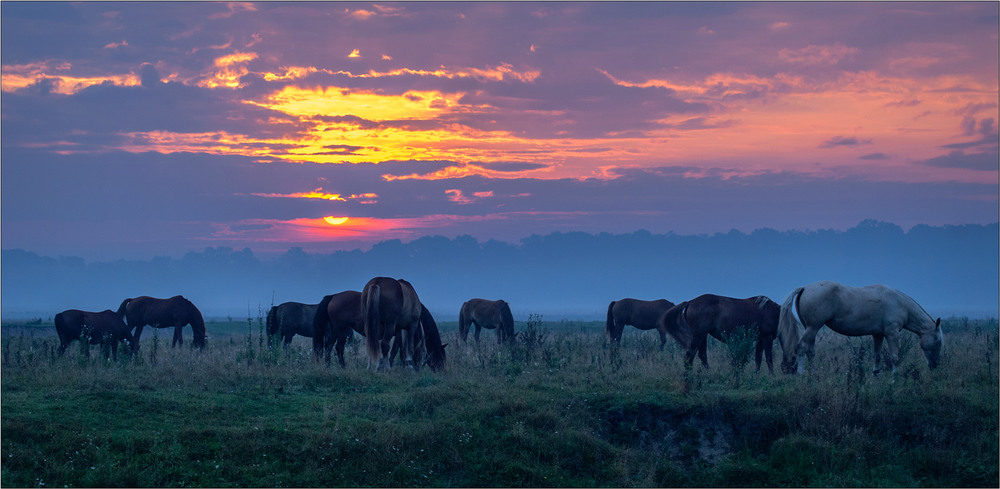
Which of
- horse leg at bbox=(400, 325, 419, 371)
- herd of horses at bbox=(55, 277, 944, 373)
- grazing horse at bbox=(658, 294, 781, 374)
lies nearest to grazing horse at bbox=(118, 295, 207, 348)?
herd of horses at bbox=(55, 277, 944, 373)

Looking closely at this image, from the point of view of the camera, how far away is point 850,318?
52.9 ft

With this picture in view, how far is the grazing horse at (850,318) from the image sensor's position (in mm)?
16016

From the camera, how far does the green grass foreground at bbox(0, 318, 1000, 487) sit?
1035cm

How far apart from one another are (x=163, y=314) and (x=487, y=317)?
1198cm

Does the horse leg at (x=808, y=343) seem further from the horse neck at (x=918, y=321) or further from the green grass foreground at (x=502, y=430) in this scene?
the horse neck at (x=918, y=321)

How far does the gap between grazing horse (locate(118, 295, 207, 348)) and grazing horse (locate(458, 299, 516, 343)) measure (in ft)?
30.4

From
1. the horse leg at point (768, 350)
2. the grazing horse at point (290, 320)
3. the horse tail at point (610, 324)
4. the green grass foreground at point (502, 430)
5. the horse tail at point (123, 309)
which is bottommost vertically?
the green grass foreground at point (502, 430)

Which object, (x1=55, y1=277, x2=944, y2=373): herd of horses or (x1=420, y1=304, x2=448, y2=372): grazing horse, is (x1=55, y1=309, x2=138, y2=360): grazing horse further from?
(x1=420, y1=304, x2=448, y2=372): grazing horse

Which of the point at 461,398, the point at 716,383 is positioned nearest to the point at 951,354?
the point at 716,383

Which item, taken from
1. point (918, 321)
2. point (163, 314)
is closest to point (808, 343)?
point (918, 321)

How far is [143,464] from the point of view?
396 inches

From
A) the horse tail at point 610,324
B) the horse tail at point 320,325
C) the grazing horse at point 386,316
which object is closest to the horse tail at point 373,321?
the grazing horse at point 386,316

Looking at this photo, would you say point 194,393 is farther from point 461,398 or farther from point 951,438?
point 951,438

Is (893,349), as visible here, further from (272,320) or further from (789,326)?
(272,320)
